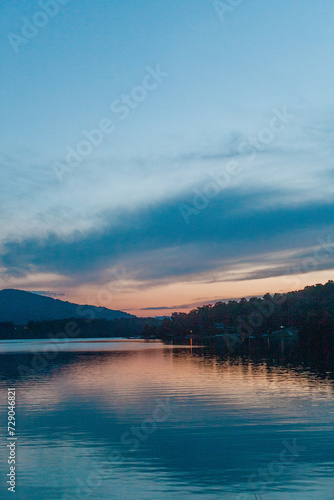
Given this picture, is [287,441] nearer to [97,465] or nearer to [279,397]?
[97,465]

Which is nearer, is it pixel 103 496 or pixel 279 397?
pixel 103 496

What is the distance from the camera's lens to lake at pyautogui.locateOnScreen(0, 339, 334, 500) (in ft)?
66.6

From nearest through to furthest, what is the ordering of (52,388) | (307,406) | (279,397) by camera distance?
1. (307,406)
2. (279,397)
3. (52,388)

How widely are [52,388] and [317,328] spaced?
425 feet

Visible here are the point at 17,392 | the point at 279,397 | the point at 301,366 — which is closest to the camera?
the point at 279,397

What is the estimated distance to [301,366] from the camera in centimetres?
7388

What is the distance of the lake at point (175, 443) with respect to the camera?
20297mm

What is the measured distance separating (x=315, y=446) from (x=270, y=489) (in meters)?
6.46

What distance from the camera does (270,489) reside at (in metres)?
20.0

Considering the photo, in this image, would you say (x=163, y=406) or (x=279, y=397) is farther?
(x=279, y=397)

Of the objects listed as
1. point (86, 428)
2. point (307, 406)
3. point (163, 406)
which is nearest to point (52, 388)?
point (163, 406)

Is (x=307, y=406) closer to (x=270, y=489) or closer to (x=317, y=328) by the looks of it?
(x=270, y=489)

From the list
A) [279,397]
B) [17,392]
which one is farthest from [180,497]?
[17,392]

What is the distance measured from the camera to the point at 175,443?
1070 inches
